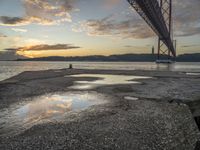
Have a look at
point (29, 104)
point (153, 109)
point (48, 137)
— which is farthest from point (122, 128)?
point (29, 104)

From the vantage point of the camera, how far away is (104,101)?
35.2 ft

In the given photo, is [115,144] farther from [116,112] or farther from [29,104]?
[29,104]

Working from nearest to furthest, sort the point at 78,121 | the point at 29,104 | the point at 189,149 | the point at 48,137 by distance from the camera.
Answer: the point at 189,149 < the point at 48,137 < the point at 78,121 < the point at 29,104

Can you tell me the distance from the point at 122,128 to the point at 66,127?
1.62 meters

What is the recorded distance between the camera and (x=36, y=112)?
8.89m

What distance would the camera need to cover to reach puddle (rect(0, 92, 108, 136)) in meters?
7.14

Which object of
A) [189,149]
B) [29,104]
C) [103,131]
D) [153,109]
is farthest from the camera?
[29,104]

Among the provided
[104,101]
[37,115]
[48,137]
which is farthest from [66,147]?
[104,101]

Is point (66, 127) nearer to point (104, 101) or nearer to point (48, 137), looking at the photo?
point (48, 137)

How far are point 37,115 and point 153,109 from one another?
14.3 feet

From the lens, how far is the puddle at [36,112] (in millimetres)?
7144

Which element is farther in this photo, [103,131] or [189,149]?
[103,131]

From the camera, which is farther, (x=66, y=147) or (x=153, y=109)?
(x=153, y=109)

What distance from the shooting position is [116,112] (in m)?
8.46
